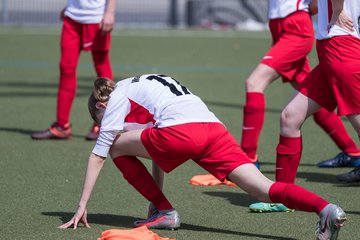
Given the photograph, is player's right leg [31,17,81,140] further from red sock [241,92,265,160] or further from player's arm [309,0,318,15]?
player's arm [309,0,318,15]

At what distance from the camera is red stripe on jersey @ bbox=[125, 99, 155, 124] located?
573cm

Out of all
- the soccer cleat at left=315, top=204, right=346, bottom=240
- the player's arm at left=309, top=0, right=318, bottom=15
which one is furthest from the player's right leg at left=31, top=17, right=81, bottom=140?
the soccer cleat at left=315, top=204, right=346, bottom=240

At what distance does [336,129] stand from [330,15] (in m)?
1.93

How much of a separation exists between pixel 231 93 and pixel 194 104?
7304 mm

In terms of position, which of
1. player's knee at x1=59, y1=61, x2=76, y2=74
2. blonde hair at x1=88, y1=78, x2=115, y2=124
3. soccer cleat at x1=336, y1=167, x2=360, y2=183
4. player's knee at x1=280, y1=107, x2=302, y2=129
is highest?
blonde hair at x1=88, y1=78, x2=115, y2=124

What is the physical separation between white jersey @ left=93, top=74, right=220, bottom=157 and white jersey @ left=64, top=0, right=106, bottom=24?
3.62m

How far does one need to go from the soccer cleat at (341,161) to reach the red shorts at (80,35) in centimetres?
264

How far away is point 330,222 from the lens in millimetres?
5180

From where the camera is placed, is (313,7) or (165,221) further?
(313,7)

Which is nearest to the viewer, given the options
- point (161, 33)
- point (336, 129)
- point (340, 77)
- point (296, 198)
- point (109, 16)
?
point (296, 198)

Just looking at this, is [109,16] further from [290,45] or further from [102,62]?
[290,45]

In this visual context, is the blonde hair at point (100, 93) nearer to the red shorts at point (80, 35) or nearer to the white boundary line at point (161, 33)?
the red shorts at point (80, 35)

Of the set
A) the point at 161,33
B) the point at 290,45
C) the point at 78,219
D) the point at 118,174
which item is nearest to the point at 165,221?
the point at 78,219

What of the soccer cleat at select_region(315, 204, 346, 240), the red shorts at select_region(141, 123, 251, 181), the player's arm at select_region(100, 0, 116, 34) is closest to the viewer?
the soccer cleat at select_region(315, 204, 346, 240)
